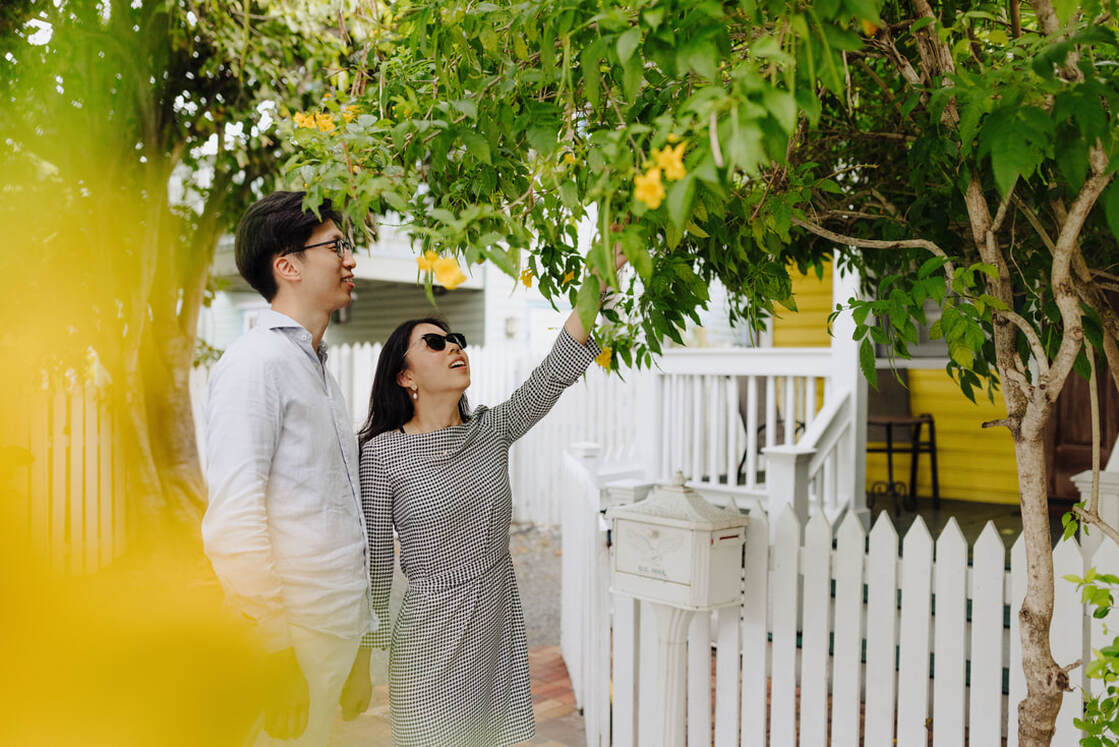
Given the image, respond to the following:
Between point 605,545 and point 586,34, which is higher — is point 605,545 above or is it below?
below

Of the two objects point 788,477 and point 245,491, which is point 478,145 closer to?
point 245,491

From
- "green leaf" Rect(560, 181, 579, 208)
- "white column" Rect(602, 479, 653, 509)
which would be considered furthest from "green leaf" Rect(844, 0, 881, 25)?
"white column" Rect(602, 479, 653, 509)

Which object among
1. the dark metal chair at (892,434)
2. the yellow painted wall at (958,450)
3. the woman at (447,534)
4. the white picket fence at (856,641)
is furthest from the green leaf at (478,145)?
the yellow painted wall at (958,450)

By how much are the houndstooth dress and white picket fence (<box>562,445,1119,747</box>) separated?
731mm

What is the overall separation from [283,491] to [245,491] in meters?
0.16

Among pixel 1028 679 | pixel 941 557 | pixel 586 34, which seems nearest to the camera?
pixel 586 34

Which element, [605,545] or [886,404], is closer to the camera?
[605,545]

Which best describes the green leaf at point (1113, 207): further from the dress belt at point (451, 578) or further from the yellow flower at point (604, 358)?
the dress belt at point (451, 578)

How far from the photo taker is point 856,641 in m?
2.93

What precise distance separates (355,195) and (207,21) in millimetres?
5530

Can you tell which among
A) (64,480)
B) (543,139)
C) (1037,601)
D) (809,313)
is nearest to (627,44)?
(543,139)

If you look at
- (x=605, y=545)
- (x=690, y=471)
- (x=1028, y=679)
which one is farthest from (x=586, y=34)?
(x=690, y=471)

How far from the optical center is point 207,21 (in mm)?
6270

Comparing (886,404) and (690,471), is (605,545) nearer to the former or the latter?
(690,471)
